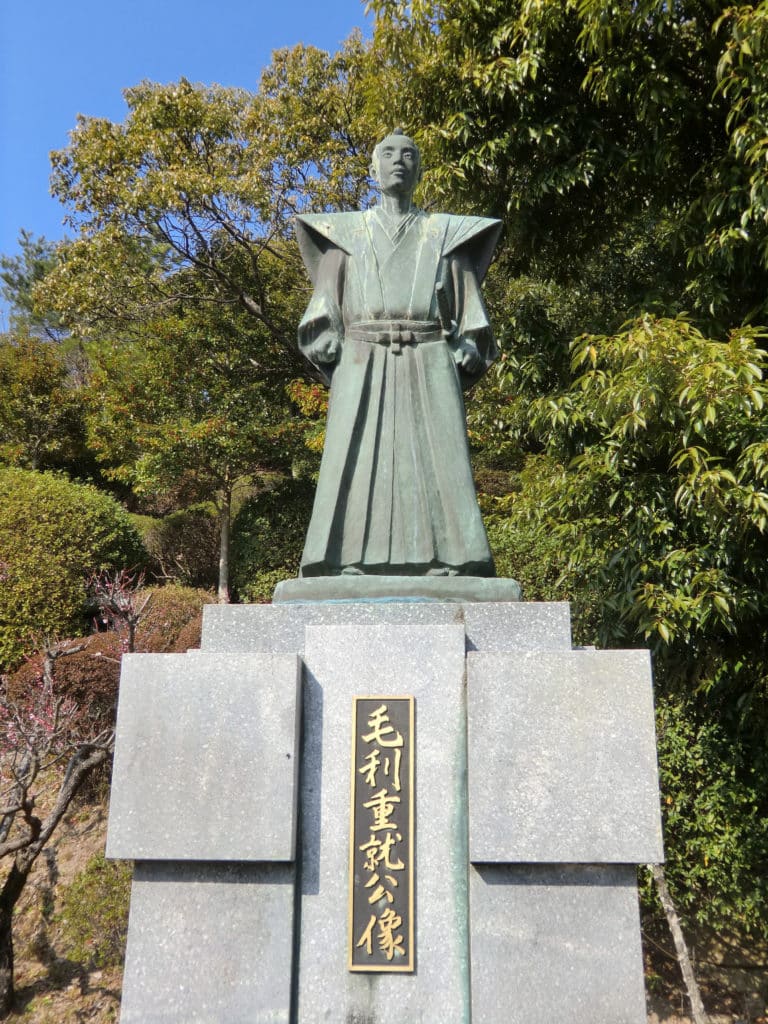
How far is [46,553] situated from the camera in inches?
475

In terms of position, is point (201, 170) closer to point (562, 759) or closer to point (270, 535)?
point (270, 535)

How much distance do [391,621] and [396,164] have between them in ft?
7.25

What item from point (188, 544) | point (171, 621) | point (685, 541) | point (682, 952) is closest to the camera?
point (685, 541)

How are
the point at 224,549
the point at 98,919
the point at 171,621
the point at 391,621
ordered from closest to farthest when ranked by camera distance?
the point at 391,621 → the point at 98,919 → the point at 171,621 → the point at 224,549

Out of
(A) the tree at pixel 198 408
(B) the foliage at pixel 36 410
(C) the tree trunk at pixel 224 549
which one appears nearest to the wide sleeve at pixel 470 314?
(A) the tree at pixel 198 408

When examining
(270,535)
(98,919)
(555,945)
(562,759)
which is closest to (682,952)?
(555,945)

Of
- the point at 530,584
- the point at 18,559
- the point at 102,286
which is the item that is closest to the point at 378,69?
the point at 530,584

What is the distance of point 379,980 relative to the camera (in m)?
2.62

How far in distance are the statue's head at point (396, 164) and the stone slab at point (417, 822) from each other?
2193 millimetres

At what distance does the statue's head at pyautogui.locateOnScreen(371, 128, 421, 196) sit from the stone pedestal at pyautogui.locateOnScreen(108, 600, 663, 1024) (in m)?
2.20

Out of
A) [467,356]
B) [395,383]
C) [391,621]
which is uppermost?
[467,356]

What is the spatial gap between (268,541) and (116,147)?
6838mm

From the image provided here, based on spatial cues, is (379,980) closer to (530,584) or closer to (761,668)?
(761,668)

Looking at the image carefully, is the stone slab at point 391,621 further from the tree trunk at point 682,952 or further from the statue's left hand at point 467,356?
the tree trunk at point 682,952
